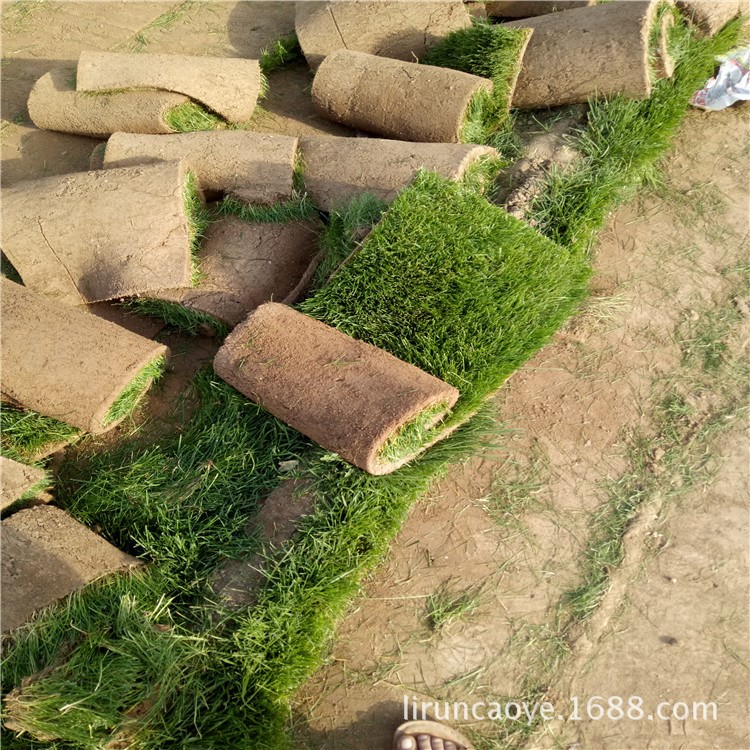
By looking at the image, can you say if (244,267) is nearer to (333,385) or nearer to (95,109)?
(333,385)

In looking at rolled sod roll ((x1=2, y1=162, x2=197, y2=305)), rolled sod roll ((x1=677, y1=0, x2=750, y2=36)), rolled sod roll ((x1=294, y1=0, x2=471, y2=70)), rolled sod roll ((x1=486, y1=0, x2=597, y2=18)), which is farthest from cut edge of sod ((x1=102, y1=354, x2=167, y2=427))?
rolled sod roll ((x1=677, y1=0, x2=750, y2=36))

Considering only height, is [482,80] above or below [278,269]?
above

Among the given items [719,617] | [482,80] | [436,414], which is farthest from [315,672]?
[482,80]

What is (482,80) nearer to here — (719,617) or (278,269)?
(278,269)

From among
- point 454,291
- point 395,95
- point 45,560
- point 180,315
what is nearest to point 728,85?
point 395,95

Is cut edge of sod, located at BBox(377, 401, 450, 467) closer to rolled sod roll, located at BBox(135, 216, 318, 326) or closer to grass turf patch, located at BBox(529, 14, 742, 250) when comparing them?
rolled sod roll, located at BBox(135, 216, 318, 326)

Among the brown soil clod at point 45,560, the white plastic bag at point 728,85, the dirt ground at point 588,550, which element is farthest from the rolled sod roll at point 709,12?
the brown soil clod at point 45,560
